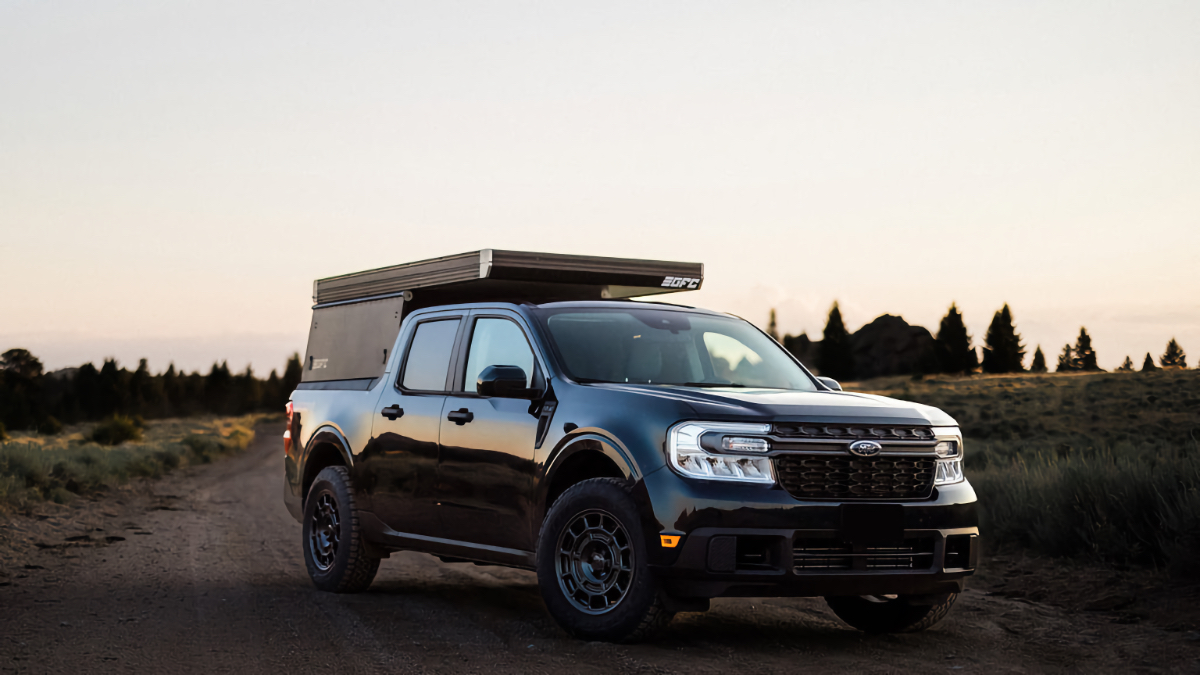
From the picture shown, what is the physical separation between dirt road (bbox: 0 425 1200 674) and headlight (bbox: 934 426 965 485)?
972 millimetres

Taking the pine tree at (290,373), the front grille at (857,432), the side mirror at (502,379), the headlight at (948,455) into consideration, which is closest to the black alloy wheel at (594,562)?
the side mirror at (502,379)

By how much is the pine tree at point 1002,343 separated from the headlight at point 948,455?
91.0m

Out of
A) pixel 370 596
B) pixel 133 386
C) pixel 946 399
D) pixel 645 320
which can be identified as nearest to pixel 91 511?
pixel 370 596

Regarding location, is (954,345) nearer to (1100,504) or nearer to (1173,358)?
(1173,358)

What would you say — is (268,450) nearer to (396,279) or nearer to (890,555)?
(396,279)

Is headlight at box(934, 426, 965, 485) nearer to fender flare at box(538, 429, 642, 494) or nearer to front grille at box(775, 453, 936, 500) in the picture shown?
front grille at box(775, 453, 936, 500)

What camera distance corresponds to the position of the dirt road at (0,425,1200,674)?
19.3 feet

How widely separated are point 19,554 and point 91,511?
4999mm

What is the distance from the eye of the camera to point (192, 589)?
885 centimetres

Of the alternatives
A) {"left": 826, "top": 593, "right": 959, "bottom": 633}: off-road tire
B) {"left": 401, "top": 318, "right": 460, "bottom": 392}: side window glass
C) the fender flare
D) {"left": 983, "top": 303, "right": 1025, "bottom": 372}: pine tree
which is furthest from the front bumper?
{"left": 983, "top": 303, "right": 1025, "bottom": 372}: pine tree

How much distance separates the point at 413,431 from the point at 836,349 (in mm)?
99597

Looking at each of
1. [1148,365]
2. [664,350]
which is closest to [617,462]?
[664,350]

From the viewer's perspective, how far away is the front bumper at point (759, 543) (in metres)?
5.81

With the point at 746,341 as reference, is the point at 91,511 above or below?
below
